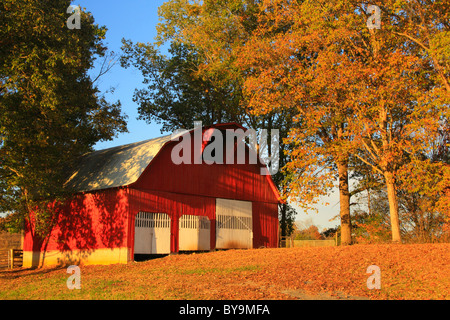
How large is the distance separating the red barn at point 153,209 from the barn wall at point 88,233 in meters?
0.05

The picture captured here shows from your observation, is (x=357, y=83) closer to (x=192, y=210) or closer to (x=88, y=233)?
(x=192, y=210)

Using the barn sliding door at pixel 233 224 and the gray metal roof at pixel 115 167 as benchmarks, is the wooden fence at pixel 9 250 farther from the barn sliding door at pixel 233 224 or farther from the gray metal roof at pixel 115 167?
the barn sliding door at pixel 233 224

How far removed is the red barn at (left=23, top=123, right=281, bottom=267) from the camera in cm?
2239

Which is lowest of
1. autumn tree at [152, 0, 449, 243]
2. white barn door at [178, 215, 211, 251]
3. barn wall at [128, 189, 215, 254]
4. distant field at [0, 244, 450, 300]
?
distant field at [0, 244, 450, 300]

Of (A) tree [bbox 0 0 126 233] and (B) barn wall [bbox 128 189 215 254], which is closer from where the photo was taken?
(A) tree [bbox 0 0 126 233]

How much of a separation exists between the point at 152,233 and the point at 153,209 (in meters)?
1.18

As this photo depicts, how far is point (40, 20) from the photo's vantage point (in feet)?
61.6

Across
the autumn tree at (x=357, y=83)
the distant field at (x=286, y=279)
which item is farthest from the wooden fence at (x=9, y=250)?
the autumn tree at (x=357, y=83)

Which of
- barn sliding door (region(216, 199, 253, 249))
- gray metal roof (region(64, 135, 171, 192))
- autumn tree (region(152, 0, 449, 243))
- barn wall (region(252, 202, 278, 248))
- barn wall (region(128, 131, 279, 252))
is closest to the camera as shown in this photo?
autumn tree (region(152, 0, 449, 243))

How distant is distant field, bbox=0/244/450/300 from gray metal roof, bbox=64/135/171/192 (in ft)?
17.9

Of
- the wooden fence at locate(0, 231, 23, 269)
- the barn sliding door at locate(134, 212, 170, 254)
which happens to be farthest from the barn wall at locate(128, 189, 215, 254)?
the wooden fence at locate(0, 231, 23, 269)

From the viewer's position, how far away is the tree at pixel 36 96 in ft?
61.8
